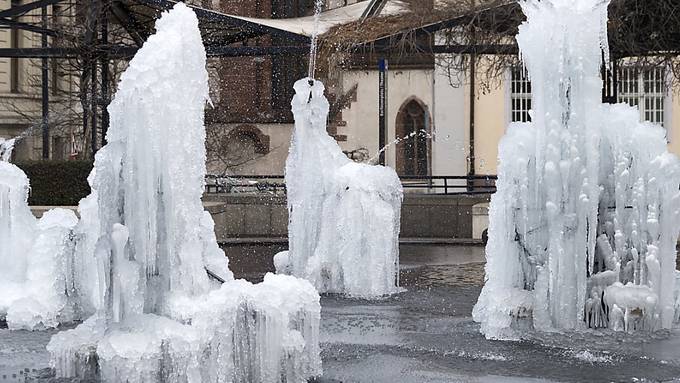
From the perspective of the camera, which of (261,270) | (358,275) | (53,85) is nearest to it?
(358,275)

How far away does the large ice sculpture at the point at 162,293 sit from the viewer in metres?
7.62

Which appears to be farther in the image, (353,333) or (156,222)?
(353,333)

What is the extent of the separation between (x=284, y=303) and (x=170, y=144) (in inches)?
48.8

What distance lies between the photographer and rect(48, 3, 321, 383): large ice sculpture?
25.0 feet

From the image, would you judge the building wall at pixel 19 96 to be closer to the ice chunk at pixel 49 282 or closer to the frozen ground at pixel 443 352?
the ice chunk at pixel 49 282

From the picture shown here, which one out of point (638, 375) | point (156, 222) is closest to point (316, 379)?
point (156, 222)

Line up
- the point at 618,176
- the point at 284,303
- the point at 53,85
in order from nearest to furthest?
the point at 284,303
the point at 618,176
the point at 53,85

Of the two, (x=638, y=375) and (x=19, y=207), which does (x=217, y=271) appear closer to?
(x=19, y=207)

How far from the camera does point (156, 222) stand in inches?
316

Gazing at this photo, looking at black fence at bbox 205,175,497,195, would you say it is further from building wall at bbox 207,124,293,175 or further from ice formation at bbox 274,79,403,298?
ice formation at bbox 274,79,403,298

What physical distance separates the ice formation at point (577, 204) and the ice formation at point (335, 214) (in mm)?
3118

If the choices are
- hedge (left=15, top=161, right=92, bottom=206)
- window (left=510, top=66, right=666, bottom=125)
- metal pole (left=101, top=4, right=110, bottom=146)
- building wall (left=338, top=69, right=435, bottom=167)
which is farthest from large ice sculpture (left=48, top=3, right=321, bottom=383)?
building wall (left=338, top=69, right=435, bottom=167)

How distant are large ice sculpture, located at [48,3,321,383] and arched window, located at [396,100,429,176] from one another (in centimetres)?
3107

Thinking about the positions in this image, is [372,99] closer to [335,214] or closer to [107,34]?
[107,34]
